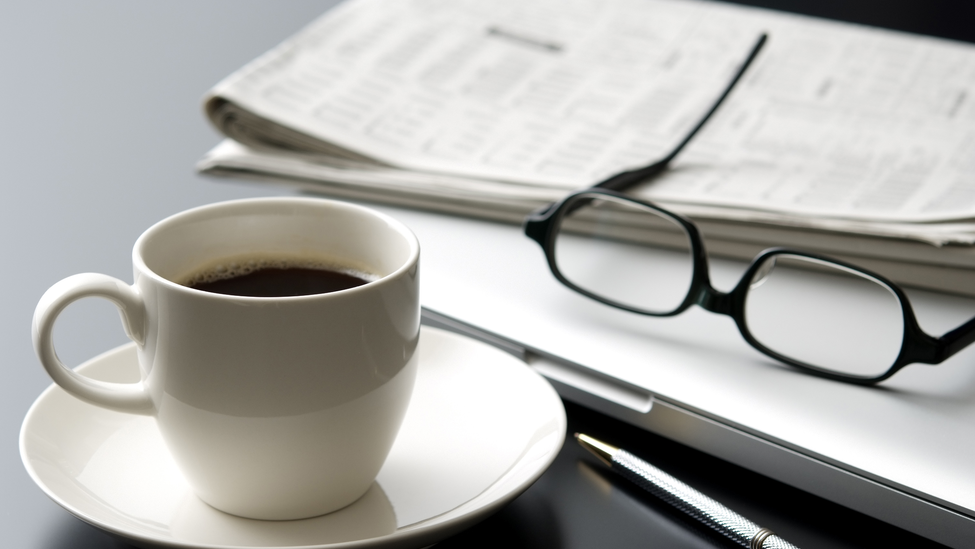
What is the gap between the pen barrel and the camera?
1.32ft

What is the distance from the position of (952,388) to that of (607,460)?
0.74 feet

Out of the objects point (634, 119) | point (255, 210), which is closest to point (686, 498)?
point (255, 210)

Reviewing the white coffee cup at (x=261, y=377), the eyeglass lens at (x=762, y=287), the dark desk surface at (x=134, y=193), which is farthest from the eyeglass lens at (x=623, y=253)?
the white coffee cup at (x=261, y=377)

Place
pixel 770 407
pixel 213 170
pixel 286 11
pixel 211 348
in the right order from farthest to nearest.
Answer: pixel 286 11
pixel 213 170
pixel 770 407
pixel 211 348

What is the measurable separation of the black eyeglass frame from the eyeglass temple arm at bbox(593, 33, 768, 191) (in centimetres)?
9

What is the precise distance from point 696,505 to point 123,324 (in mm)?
293

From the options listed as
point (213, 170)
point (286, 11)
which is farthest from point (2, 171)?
point (286, 11)

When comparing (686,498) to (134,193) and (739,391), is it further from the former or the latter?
(134,193)

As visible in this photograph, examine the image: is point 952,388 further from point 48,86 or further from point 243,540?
point 48,86

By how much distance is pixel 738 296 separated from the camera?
0.56m

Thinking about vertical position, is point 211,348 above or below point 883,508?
above

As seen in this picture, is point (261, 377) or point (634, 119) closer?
point (261, 377)

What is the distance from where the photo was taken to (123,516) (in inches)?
15.3

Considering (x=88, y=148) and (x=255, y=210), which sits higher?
(x=255, y=210)
